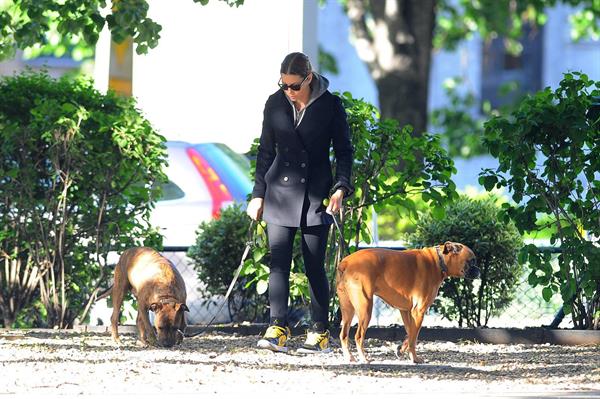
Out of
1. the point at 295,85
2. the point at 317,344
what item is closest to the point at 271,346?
the point at 317,344

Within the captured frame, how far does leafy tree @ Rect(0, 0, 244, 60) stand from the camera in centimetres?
1136

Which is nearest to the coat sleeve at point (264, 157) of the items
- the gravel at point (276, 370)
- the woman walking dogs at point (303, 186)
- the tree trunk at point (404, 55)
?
the woman walking dogs at point (303, 186)

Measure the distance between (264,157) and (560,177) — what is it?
2532mm

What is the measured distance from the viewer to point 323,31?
46469 mm

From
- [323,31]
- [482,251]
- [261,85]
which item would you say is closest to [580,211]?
[482,251]

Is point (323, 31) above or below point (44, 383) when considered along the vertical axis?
above

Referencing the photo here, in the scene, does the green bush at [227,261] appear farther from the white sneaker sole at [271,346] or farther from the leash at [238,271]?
the white sneaker sole at [271,346]

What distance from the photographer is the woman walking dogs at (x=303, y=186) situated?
32.2 ft

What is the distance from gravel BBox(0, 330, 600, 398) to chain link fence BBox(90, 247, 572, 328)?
104 cm

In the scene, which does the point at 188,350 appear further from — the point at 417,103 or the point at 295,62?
the point at 417,103

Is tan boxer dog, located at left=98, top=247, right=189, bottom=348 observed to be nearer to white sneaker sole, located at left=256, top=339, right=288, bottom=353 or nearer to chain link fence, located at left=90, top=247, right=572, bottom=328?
white sneaker sole, located at left=256, top=339, right=288, bottom=353

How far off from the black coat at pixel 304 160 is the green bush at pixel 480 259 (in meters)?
2.06

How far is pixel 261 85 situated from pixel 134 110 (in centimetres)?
237

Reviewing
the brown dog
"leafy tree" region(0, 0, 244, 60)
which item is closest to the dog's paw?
the brown dog
